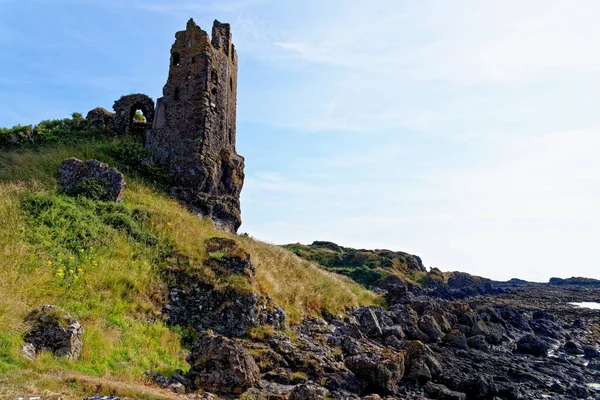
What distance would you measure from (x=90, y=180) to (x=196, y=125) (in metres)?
8.95

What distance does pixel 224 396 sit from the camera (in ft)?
33.3

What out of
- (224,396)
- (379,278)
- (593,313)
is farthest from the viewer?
(379,278)

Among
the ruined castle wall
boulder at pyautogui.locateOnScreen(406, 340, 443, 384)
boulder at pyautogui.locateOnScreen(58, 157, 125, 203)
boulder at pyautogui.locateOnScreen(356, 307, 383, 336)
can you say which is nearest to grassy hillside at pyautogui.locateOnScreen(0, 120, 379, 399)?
boulder at pyautogui.locateOnScreen(58, 157, 125, 203)

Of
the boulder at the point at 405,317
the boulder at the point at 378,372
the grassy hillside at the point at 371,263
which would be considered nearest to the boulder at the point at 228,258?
the boulder at the point at 378,372

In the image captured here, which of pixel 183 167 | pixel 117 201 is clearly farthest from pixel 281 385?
pixel 183 167

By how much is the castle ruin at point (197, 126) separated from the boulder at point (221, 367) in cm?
1521

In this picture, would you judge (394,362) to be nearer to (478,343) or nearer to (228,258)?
(228,258)

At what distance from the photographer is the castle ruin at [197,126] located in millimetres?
25906

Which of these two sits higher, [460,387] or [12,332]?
[12,332]

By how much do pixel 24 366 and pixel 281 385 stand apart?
6506 mm

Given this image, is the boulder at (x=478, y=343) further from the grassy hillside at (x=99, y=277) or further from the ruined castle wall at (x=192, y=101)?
the ruined castle wall at (x=192, y=101)

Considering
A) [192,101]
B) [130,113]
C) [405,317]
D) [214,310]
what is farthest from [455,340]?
[130,113]

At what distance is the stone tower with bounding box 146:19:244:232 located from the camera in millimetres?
25891

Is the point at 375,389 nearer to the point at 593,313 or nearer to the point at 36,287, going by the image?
the point at 36,287
